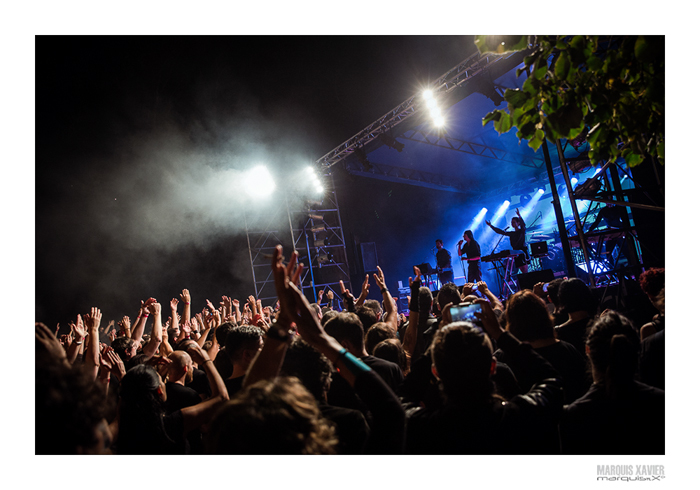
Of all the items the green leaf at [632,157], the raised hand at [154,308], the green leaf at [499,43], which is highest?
the green leaf at [499,43]

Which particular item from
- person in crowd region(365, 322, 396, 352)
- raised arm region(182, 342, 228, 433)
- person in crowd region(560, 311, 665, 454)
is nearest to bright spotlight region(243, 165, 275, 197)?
person in crowd region(365, 322, 396, 352)

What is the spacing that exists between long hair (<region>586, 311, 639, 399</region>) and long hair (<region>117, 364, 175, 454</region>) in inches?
78.6

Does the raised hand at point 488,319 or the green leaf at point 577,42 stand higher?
the green leaf at point 577,42

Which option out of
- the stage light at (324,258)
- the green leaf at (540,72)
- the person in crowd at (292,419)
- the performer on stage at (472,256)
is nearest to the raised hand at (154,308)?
the person in crowd at (292,419)

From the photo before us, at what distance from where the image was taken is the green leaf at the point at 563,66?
1.82 metres

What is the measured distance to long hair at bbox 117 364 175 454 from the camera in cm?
181

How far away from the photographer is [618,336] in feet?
5.00

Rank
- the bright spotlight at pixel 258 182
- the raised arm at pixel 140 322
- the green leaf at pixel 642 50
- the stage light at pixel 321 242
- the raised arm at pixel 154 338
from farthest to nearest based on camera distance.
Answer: the stage light at pixel 321 242 < the bright spotlight at pixel 258 182 < the raised arm at pixel 140 322 < the raised arm at pixel 154 338 < the green leaf at pixel 642 50

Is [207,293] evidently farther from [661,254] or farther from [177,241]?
[661,254]

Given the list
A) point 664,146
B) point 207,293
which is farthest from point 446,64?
point 207,293

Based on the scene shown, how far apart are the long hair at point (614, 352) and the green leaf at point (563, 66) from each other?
1167 millimetres

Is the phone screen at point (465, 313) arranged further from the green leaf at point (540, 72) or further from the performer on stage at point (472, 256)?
the performer on stage at point (472, 256)

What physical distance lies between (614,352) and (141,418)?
6.91ft

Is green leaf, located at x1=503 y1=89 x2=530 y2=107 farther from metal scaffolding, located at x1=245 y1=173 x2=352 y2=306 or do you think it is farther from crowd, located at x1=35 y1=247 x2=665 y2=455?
metal scaffolding, located at x1=245 y1=173 x2=352 y2=306
